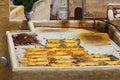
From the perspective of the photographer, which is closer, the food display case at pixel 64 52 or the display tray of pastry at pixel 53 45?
the food display case at pixel 64 52

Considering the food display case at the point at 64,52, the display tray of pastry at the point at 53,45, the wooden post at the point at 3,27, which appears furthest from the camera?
the wooden post at the point at 3,27

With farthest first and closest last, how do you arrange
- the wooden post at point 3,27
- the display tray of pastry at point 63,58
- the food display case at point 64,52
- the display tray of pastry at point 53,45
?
the wooden post at point 3,27 < the display tray of pastry at point 53,45 < the display tray of pastry at point 63,58 < the food display case at point 64,52

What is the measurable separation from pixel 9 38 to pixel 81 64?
3.29 metres

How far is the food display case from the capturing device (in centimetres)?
1259

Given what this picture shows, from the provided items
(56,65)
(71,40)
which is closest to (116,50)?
(71,40)

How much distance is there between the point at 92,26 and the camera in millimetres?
17922

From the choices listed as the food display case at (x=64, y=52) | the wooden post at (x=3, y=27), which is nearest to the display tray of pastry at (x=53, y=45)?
the food display case at (x=64, y=52)

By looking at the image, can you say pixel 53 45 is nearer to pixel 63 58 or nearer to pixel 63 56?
pixel 63 56

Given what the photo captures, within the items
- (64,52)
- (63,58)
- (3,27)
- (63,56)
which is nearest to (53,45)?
(64,52)

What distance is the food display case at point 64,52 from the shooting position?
12.6 meters

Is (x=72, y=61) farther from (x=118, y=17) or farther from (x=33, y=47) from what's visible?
(x=118, y=17)

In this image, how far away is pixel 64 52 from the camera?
14.6 meters

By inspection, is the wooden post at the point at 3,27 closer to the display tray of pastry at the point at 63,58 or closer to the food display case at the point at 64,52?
the food display case at the point at 64,52

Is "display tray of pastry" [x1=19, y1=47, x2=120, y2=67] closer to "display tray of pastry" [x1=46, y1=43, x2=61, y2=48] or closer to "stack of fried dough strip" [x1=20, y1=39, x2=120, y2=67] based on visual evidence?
"stack of fried dough strip" [x1=20, y1=39, x2=120, y2=67]
